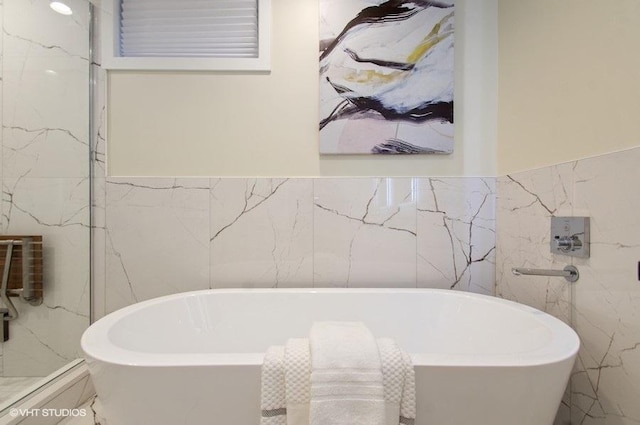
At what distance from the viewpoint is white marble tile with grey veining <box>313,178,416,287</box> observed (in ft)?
4.37

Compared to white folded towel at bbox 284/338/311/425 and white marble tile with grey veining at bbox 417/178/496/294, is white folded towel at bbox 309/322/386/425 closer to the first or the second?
white folded towel at bbox 284/338/311/425

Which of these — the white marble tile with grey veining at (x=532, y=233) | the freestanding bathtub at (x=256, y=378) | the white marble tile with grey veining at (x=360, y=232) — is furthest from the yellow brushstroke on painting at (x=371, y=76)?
the freestanding bathtub at (x=256, y=378)

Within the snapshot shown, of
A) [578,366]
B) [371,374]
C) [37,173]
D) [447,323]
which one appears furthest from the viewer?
[37,173]

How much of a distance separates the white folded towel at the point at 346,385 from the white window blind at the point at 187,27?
4.71 feet

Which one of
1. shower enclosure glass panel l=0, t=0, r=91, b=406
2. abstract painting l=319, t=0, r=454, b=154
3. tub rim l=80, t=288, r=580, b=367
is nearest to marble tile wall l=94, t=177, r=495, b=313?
shower enclosure glass panel l=0, t=0, r=91, b=406

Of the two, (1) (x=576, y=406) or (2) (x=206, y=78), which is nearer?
(1) (x=576, y=406)

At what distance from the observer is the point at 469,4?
1.34 meters

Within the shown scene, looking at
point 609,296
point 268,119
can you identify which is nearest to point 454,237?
point 609,296

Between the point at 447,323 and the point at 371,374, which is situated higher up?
the point at 371,374

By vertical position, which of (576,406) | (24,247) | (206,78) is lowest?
(576,406)

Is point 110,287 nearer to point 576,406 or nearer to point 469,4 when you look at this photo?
point 576,406

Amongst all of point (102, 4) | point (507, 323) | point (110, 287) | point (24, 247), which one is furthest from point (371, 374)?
point (102, 4)

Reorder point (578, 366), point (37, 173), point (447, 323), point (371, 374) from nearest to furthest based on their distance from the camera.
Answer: point (371, 374)
point (578, 366)
point (447, 323)
point (37, 173)

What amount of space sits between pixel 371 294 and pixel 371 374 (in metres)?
0.64
